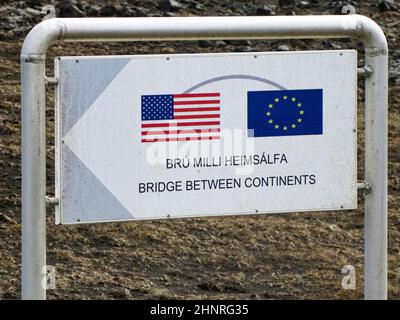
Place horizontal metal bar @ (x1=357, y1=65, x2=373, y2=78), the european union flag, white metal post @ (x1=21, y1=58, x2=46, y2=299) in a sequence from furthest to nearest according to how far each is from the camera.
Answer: horizontal metal bar @ (x1=357, y1=65, x2=373, y2=78) < the european union flag < white metal post @ (x1=21, y1=58, x2=46, y2=299)

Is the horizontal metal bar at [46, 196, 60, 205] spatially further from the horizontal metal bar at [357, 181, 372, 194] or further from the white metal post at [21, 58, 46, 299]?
the horizontal metal bar at [357, 181, 372, 194]

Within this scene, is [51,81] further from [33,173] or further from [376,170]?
[376,170]

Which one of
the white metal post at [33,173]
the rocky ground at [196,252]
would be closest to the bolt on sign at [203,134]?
the white metal post at [33,173]

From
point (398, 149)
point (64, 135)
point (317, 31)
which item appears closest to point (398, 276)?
point (398, 149)

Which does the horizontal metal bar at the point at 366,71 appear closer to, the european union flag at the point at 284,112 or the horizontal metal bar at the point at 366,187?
the european union flag at the point at 284,112

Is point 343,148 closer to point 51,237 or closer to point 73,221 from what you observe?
point 73,221

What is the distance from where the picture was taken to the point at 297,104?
555 cm

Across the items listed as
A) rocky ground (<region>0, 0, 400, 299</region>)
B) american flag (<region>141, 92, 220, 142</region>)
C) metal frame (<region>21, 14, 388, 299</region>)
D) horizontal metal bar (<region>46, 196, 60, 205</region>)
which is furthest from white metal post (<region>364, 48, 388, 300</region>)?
rocky ground (<region>0, 0, 400, 299</region>)

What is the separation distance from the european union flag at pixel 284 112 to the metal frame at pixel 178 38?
0.80 ft

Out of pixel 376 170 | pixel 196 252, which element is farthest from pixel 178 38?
pixel 196 252

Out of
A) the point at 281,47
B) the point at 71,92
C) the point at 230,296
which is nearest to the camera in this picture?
the point at 71,92

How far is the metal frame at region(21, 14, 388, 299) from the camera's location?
505 cm

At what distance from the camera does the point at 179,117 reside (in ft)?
17.6

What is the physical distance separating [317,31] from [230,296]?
86.7 inches
